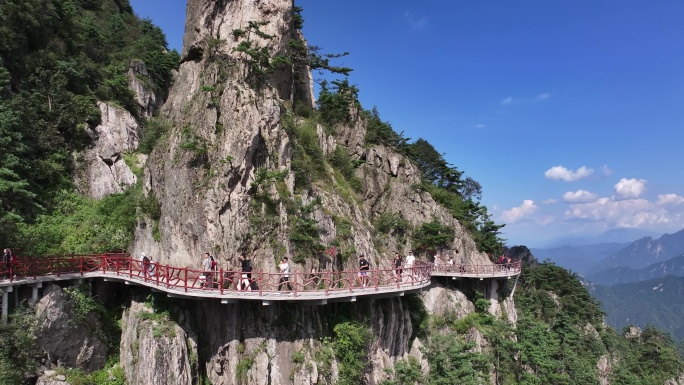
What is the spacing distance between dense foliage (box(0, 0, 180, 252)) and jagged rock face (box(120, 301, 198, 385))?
6.64m

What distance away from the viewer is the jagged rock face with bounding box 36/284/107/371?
53.9 ft

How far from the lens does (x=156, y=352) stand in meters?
16.3

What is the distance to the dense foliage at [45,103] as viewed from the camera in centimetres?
2075

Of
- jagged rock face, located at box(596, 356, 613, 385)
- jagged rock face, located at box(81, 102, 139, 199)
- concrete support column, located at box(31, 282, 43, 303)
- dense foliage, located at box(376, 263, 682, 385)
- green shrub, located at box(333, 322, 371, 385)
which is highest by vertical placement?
jagged rock face, located at box(81, 102, 139, 199)

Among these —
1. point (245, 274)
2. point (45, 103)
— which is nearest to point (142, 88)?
point (45, 103)

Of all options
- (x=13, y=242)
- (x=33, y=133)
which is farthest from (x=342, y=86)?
(x=13, y=242)

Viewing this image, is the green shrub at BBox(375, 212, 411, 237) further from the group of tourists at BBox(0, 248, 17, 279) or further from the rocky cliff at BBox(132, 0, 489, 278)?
the group of tourists at BBox(0, 248, 17, 279)

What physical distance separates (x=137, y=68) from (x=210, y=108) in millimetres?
19153

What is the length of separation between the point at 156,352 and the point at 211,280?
381 cm

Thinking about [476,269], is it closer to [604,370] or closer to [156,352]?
[156,352]

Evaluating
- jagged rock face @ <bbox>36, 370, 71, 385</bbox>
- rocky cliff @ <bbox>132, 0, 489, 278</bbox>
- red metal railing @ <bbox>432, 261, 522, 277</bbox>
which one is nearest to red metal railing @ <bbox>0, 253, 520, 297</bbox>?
rocky cliff @ <bbox>132, 0, 489, 278</bbox>

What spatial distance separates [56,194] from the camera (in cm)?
2427

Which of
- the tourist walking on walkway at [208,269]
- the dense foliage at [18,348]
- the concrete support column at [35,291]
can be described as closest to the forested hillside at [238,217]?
the dense foliage at [18,348]

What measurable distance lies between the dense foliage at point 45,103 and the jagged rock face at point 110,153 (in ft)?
2.71
